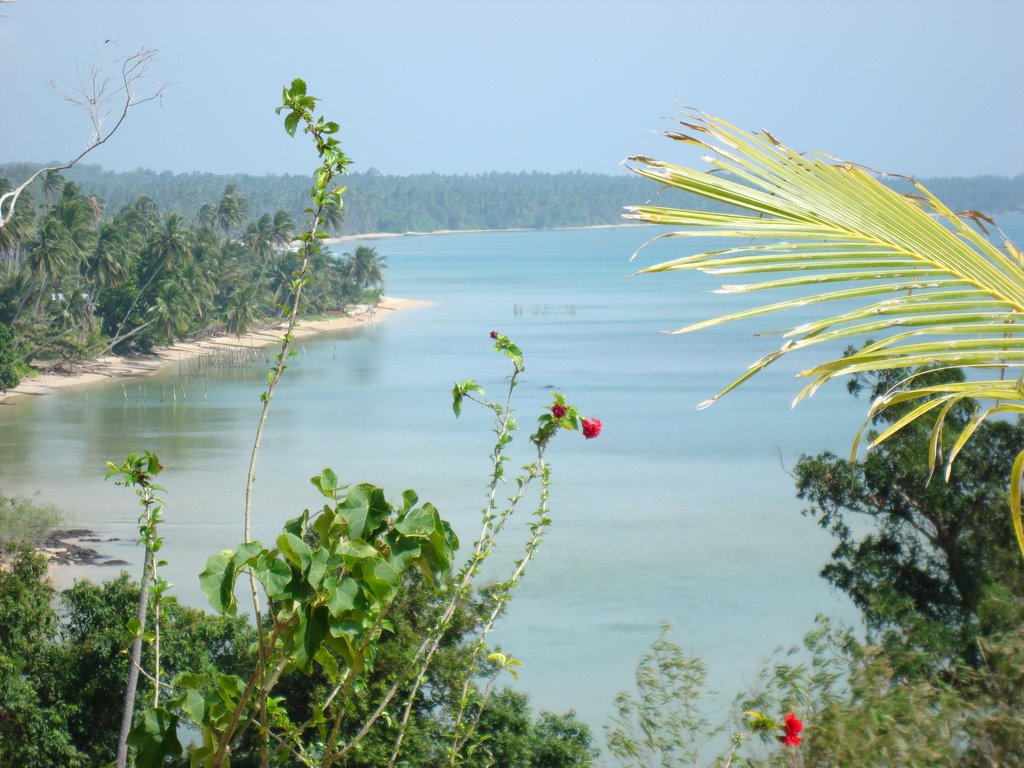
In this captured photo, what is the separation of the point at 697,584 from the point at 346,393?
960 inches

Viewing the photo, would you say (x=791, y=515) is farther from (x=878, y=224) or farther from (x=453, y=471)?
(x=878, y=224)

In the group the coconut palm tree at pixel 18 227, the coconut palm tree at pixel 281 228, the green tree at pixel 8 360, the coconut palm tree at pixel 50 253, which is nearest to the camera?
the green tree at pixel 8 360

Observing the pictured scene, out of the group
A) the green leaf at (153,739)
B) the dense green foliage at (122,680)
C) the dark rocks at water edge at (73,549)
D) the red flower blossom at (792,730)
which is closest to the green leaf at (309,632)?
the green leaf at (153,739)

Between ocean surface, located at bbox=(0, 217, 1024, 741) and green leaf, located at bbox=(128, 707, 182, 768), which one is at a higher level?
green leaf, located at bbox=(128, 707, 182, 768)

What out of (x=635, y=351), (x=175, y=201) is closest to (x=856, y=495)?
(x=635, y=351)

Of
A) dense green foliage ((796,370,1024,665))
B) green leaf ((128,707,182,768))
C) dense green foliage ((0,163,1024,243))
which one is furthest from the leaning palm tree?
dense green foliage ((0,163,1024,243))

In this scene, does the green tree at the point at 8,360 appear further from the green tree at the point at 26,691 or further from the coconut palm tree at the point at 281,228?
the green tree at the point at 26,691

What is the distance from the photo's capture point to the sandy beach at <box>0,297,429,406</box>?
4304 cm

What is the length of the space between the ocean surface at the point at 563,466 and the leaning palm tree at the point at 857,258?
7.20 m

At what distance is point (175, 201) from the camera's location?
14312 cm

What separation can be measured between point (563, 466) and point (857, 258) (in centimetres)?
2921

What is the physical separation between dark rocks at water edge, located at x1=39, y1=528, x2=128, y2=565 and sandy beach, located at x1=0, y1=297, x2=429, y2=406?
58.4 feet

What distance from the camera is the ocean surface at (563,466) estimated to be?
755 inches

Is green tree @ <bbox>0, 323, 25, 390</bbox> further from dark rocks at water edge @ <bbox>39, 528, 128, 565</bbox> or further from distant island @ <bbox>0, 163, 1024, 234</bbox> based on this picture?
distant island @ <bbox>0, 163, 1024, 234</bbox>
